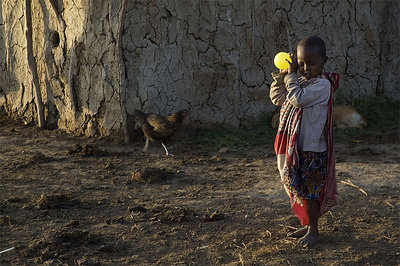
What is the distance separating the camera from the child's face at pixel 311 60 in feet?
10.4

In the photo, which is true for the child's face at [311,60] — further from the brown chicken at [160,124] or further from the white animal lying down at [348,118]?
the white animal lying down at [348,118]

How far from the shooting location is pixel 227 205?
4301mm

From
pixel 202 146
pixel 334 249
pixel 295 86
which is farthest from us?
pixel 202 146

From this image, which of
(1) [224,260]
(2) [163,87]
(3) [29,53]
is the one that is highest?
(3) [29,53]

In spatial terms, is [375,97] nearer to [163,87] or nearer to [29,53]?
[163,87]

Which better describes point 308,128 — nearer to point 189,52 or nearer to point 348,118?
point 189,52


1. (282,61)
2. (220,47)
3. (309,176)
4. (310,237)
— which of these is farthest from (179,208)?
(220,47)

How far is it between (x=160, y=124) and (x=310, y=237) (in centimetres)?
283

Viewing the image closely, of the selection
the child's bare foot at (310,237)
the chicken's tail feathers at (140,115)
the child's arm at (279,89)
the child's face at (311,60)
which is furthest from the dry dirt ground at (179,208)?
the child's face at (311,60)

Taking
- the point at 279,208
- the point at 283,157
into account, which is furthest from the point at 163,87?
the point at 283,157

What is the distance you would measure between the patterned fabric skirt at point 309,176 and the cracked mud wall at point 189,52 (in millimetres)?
3269

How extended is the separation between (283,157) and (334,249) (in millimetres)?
658

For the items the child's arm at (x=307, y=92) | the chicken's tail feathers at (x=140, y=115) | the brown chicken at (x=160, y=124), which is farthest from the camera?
the chicken's tail feathers at (x=140, y=115)

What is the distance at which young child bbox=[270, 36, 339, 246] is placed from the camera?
3.17 m
